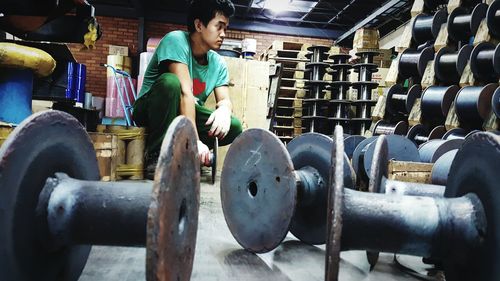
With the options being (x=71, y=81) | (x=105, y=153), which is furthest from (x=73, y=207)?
(x=71, y=81)

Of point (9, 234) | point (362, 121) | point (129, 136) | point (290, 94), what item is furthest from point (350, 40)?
point (9, 234)

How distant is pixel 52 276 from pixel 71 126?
0.47 metres

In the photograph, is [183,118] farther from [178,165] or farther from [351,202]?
[351,202]

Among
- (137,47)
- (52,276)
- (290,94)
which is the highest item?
(137,47)

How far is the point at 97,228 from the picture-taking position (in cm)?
116

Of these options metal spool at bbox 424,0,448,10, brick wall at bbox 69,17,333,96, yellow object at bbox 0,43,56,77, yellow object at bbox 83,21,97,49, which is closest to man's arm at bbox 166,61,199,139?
yellow object at bbox 0,43,56,77

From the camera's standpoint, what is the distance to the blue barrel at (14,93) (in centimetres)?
310

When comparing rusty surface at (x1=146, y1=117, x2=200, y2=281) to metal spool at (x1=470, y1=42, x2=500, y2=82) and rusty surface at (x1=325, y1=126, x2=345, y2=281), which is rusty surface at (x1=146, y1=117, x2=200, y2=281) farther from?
metal spool at (x1=470, y1=42, x2=500, y2=82)

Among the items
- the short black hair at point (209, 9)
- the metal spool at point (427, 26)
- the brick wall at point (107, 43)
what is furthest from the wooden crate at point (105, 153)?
the brick wall at point (107, 43)

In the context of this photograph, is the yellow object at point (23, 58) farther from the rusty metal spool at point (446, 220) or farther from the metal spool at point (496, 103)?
the metal spool at point (496, 103)

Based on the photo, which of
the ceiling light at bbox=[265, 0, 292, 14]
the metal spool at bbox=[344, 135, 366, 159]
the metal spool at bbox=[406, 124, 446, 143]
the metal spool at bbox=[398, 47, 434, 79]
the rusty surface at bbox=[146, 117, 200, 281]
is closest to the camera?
the rusty surface at bbox=[146, 117, 200, 281]

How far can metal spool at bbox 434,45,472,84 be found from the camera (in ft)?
14.4

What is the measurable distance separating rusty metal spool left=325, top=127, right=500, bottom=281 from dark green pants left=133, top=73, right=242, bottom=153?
220 centimetres

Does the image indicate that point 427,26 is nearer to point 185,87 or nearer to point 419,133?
point 419,133
